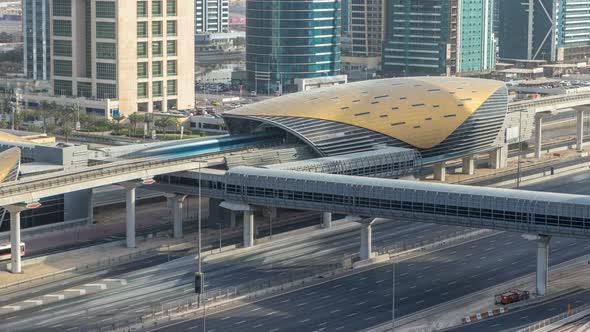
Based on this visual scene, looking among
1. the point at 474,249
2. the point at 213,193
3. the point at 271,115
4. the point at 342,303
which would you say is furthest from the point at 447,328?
the point at 271,115

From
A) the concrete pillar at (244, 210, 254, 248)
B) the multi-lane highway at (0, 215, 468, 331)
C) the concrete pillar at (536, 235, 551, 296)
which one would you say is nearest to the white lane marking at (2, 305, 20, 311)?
the multi-lane highway at (0, 215, 468, 331)

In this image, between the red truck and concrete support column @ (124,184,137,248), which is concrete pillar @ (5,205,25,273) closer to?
concrete support column @ (124,184,137,248)

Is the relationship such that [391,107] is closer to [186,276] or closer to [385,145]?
[385,145]

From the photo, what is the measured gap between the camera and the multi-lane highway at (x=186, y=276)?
125375 millimetres

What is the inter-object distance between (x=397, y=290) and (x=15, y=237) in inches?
1483

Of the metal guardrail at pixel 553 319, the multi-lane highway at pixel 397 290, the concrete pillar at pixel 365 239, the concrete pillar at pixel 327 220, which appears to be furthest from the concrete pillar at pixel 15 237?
the metal guardrail at pixel 553 319

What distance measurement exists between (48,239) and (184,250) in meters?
15.9

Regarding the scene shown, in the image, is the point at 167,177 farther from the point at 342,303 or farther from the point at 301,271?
the point at 342,303

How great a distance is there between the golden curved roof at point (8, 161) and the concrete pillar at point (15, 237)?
5.96m

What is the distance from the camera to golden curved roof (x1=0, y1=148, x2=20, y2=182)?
145 m

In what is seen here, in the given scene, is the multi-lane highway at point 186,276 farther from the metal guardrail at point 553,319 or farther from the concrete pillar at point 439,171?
the concrete pillar at point 439,171

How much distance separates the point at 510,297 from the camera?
12825cm

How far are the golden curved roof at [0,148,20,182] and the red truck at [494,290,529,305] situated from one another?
2033 inches

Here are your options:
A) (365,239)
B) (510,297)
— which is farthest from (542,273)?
(365,239)
